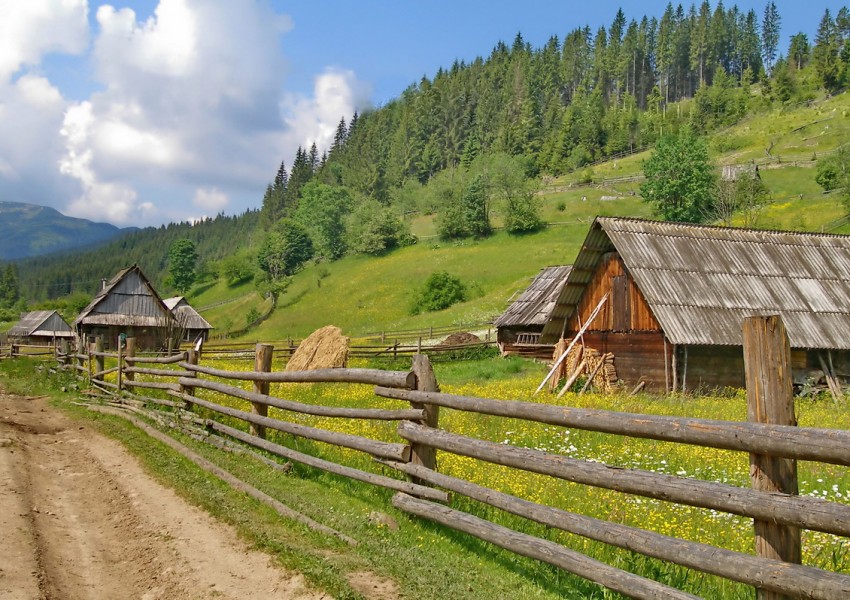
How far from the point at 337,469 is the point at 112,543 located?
272 cm

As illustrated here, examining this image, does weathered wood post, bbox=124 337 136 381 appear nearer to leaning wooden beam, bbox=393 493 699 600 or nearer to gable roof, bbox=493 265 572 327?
leaning wooden beam, bbox=393 493 699 600

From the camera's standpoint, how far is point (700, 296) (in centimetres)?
2130

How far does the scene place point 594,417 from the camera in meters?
5.14

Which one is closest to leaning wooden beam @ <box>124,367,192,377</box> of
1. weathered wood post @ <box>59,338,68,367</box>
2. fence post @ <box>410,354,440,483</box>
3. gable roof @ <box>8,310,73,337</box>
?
fence post @ <box>410,354,440,483</box>

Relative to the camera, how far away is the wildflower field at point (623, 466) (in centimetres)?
588

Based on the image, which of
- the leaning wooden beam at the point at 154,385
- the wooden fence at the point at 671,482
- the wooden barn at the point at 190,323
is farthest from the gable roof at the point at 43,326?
the wooden fence at the point at 671,482

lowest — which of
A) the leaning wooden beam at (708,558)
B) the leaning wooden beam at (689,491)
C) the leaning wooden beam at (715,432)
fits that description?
the leaning wooden beam at (708,558)

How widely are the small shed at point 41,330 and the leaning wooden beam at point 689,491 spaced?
81942mm

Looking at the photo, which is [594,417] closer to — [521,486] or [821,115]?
[521,486]

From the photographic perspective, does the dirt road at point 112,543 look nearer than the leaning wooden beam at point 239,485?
Yes

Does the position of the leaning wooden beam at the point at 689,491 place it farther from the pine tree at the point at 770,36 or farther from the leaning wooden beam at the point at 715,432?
the pine tree at the point at 770,36

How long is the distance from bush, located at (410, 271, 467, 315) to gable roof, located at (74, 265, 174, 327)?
2133 cm

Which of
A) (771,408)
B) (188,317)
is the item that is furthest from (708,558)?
(188,317)

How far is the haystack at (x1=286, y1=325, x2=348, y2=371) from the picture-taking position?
75.7 feet
